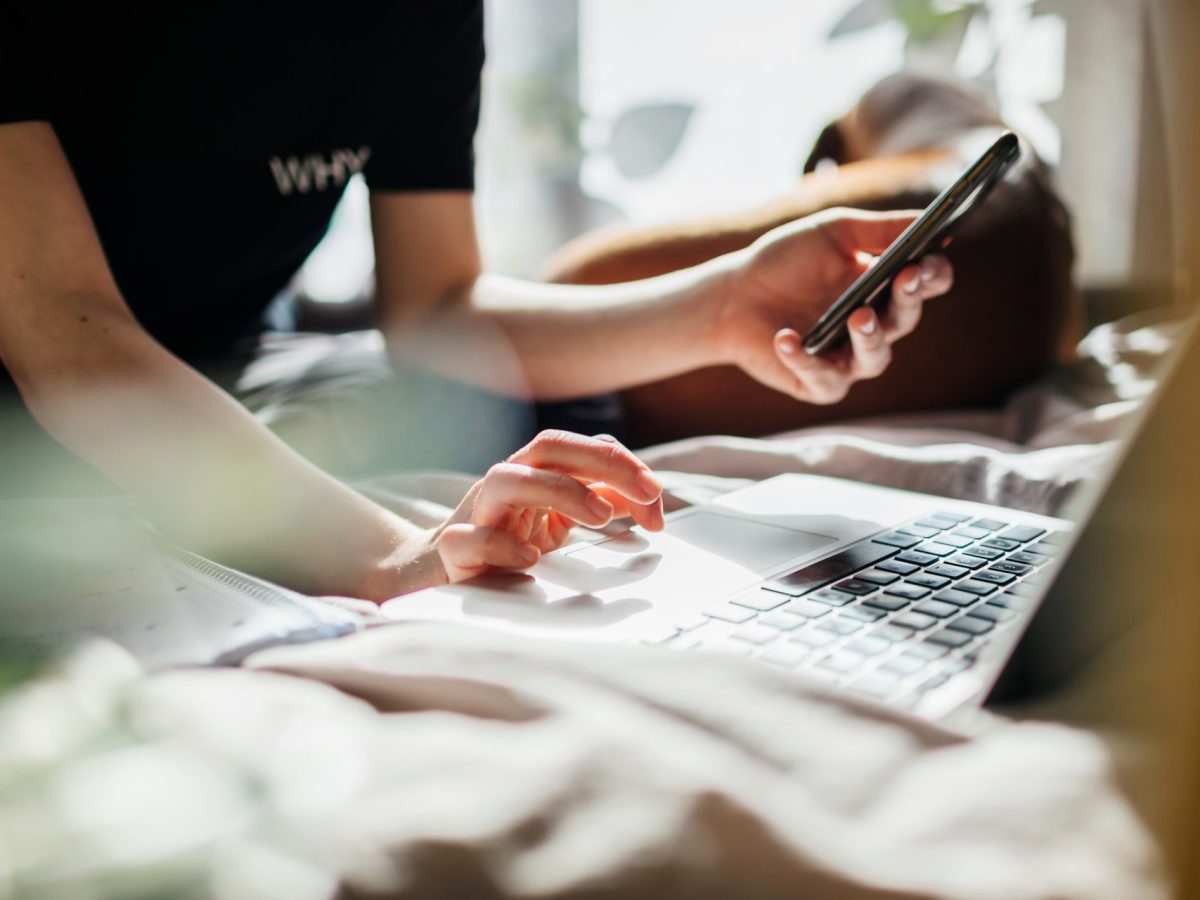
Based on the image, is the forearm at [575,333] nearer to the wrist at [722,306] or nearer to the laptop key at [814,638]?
the wrist at [722,306]

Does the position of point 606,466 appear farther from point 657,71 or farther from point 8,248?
point 657,71

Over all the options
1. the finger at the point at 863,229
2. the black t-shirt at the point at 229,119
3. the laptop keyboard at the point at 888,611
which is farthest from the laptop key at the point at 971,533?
the black t-shirt at the point at 229,119

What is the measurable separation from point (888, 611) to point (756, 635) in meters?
0.06

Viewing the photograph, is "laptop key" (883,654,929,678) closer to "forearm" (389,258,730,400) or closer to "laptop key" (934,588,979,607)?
"laptop key" (934,588,979,607)

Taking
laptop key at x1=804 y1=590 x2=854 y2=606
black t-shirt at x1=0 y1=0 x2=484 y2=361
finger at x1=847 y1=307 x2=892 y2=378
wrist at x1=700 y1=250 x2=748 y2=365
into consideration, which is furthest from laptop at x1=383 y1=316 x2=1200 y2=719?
black t-shirt at x1=0 y1=0 x2=484 y2=361

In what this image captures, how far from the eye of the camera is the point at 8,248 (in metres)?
0.51

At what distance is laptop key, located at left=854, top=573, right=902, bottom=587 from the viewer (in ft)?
1.25

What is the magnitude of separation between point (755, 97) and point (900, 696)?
36.5 inches

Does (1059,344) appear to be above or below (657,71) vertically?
below

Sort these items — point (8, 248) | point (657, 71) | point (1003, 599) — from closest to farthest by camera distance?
1. point (1003, 599)
2. point (8, 248)
3. point (657, 71)

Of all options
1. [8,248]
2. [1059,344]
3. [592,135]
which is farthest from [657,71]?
[8,248]

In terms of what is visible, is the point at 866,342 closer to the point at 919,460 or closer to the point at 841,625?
the point at 919,460

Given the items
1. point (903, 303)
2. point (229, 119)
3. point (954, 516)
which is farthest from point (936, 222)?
point (229, 119)

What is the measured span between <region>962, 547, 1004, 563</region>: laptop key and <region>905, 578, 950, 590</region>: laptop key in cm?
4
